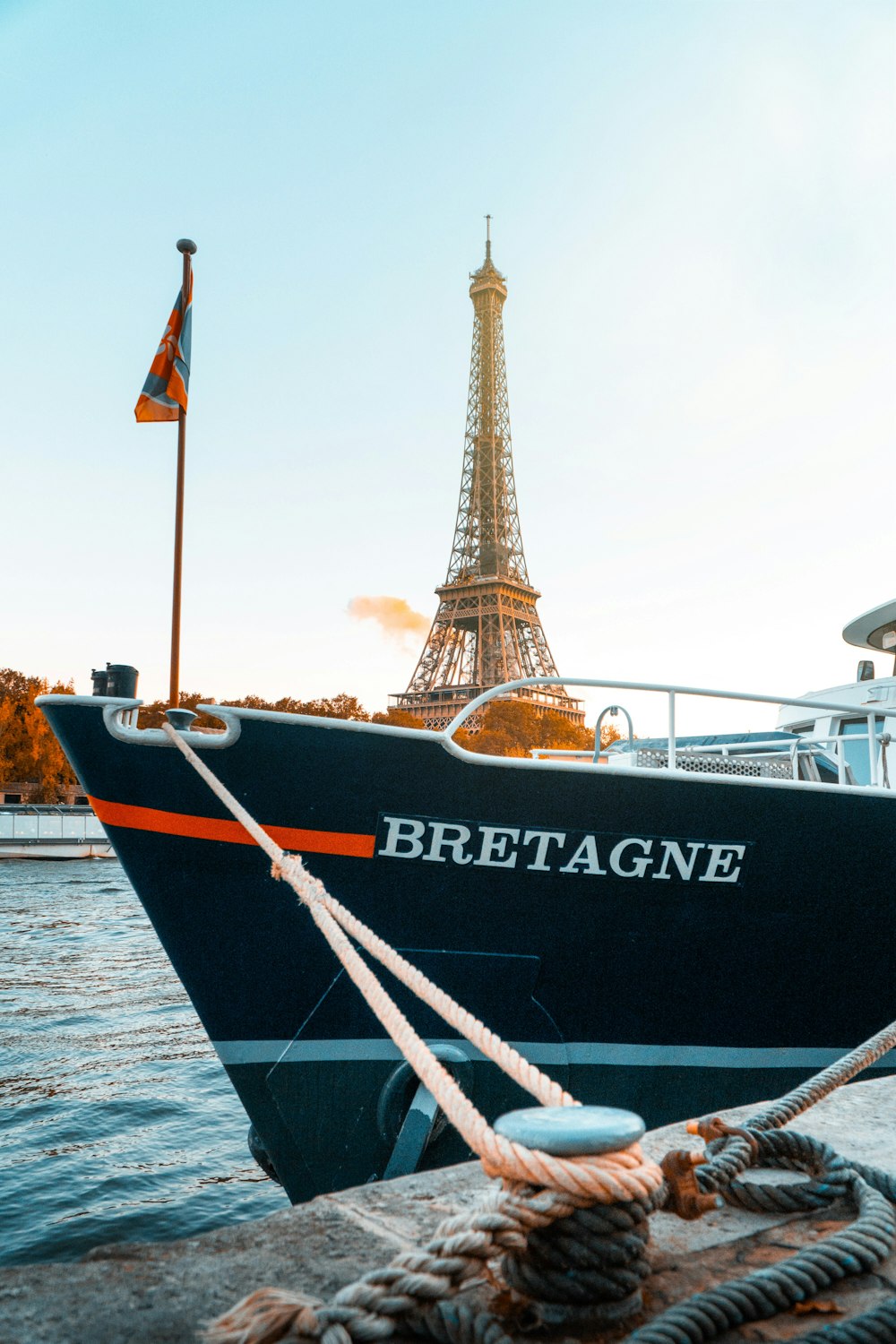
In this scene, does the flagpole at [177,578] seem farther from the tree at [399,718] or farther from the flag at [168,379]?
the tree at [399,718]

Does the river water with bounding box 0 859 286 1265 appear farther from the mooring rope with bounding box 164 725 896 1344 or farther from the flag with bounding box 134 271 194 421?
the flag with bounding box 134 271 194 421

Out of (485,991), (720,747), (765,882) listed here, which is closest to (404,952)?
(485,991)

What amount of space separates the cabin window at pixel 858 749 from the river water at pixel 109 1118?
559cm

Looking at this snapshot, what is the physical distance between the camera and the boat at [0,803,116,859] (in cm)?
3997

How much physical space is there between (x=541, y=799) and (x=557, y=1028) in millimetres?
1229

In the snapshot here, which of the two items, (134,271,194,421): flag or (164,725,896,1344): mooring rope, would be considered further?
(134,271,194,421): flag

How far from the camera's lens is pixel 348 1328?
6.28 ft

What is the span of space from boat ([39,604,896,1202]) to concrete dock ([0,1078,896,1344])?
2.08 meters

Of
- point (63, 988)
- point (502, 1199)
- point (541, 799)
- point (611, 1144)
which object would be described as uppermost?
point (541, 799)

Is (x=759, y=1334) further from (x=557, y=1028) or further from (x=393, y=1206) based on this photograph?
(x=557, y=1028)

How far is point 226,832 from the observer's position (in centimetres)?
489

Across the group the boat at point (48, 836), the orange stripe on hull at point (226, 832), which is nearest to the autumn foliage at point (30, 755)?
the boat at point (48, 836)

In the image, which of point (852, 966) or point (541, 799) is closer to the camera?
point (541, 799)

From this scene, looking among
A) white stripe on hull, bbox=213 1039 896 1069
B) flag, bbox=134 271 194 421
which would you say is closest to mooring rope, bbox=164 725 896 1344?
white stripe on hull, bbox=213 1039 896 1069
